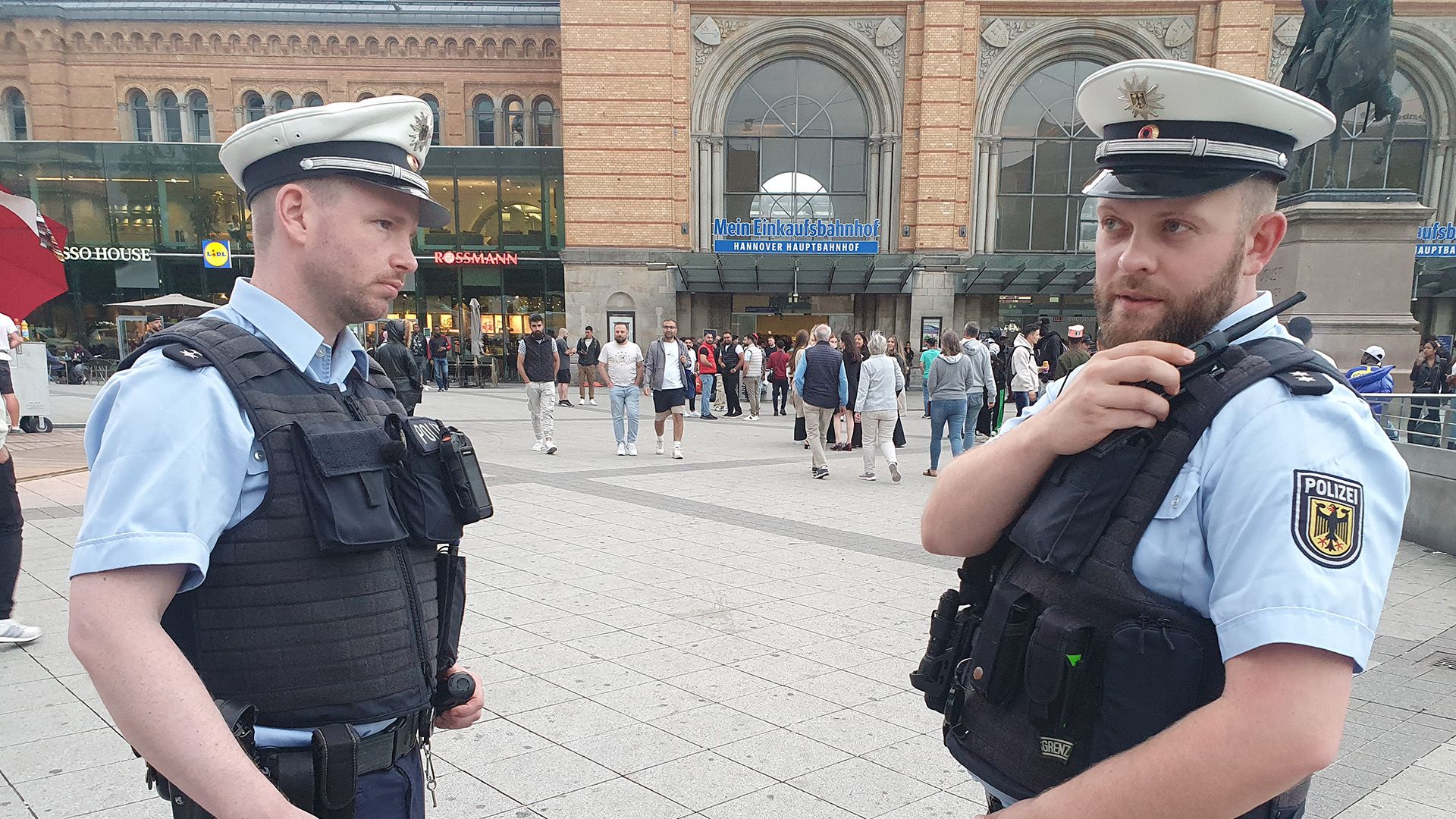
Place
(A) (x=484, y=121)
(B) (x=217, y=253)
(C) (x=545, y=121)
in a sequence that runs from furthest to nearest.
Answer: (C) (x=545, y=121), (A) (x=484, y=121), (B) (x=217, y=253)

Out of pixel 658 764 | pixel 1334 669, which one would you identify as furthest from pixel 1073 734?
pixel 658 764

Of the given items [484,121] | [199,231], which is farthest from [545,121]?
[199,231]

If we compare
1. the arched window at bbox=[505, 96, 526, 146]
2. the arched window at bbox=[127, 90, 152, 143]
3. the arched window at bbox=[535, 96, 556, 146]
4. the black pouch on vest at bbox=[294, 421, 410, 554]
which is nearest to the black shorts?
the black pouch on vest at bbox=[294, 421, 410, 554]

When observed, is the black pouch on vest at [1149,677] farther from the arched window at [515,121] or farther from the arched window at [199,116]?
the arched window at [199,116]

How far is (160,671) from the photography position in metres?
1.17

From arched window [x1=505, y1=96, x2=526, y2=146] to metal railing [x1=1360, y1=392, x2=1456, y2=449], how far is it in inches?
1012

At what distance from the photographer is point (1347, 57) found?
9500 millimetres

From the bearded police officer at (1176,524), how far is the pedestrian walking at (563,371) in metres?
18.0

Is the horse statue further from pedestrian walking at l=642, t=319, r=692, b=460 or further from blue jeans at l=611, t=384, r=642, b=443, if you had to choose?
blue jeans at l=611, t=384, r=642, b=443

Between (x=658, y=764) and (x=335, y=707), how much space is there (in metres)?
1.99

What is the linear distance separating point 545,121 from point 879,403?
21820 millimetres

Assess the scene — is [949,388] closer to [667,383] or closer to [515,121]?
[667,383]

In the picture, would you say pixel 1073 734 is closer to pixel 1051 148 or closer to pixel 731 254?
pixel 731 254

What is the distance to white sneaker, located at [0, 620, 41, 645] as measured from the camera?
4.17 meters
